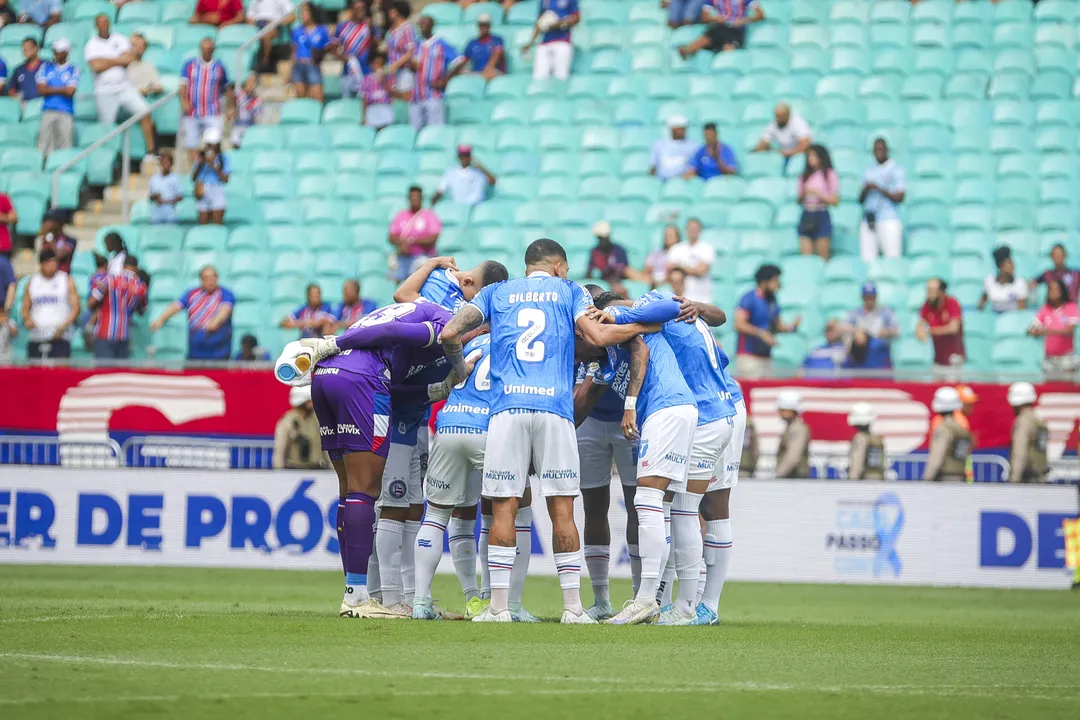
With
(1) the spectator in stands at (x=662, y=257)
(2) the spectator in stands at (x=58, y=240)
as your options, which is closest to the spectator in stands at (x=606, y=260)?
(1) the spectator in stands at (x=662, y=257)

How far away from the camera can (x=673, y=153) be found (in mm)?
23000

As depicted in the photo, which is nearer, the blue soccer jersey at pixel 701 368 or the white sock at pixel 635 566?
the blue soccer jersey at pixel 701 368

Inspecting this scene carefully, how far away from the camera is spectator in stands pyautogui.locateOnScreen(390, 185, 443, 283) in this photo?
22.2 m

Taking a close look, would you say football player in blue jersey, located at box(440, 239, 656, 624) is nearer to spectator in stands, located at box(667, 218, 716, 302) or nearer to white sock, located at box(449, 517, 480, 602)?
white sock, located at box(449, 517, 480, 602)

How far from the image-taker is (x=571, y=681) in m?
7.23

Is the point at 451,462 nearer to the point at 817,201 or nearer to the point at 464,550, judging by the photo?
the point at 464,550

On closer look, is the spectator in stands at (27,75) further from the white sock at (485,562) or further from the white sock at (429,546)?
the white sock at (429,546)

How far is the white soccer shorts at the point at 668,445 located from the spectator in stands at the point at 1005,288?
35.7ft

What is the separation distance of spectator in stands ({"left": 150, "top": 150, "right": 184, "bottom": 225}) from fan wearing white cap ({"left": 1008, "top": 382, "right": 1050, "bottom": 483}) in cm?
1322

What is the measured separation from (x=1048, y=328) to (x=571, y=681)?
44.5 ft

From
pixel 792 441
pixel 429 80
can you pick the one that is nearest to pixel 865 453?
pixel 792 441

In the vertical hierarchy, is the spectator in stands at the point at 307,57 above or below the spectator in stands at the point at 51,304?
above

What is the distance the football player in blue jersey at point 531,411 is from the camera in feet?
33.2

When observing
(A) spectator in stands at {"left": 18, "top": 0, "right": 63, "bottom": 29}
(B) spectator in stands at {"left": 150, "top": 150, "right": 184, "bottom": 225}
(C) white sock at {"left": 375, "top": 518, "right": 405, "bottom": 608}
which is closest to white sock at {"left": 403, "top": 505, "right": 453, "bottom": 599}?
(C) white sock at {"left": 375, "top": 518, "right": 405, "bottom": 608}
